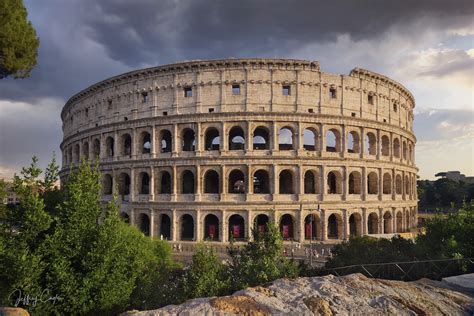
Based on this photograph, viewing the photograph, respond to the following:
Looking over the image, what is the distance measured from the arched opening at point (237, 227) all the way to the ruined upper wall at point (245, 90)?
1140 cm

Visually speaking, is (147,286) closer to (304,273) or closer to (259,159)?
(304,273)

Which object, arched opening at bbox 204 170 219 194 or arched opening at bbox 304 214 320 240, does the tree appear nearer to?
arched opening at bbox 204 170 219 194

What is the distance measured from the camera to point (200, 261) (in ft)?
36.3

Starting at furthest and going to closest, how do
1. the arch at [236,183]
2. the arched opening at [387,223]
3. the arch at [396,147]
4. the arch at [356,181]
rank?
1. the arch at [396,147]
2. the arch at [236,183]
3. the arched opening at [387,223]
4. the arch at [356,181]

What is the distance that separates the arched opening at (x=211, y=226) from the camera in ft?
102

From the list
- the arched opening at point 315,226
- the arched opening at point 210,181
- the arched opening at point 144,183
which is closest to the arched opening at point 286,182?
the arched opening at point 315,226

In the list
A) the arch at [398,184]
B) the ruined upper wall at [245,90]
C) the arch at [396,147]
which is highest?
the ruined upper wall at [245,90]

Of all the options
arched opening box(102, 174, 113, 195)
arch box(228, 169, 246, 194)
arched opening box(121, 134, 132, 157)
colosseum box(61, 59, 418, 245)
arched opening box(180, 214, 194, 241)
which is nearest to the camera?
colosseum box(61, 59, 418, 245)

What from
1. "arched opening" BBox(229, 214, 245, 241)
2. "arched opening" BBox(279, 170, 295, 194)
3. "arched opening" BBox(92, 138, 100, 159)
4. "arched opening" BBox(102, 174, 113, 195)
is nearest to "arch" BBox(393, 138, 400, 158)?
"arched opening" BBox(279, 170, 295, 194)

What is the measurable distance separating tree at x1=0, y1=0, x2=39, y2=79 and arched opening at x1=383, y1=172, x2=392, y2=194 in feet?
115

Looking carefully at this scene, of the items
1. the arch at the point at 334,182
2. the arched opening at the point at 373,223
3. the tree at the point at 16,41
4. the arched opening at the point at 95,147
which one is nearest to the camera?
the tree at the point at 16,41

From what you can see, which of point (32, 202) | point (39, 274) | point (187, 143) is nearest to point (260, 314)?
point (39, 274)

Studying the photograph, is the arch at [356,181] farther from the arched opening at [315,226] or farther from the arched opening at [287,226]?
the arched opening at [287,226]

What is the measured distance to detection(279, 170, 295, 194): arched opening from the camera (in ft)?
109
